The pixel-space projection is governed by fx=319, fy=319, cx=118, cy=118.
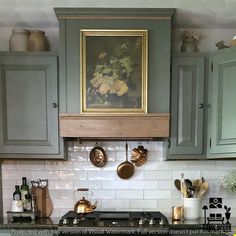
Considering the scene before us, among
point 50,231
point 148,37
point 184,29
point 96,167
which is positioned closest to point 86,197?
point 96,167

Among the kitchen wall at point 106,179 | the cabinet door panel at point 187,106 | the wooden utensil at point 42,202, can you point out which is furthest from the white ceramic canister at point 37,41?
the wooden utensil at point 42,202

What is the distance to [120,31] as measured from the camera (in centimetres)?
239

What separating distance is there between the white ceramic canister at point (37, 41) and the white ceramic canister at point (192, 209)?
68.2 inches

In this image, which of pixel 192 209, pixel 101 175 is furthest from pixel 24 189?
pixel 192 209

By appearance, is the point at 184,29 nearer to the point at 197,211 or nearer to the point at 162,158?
the point at 162,158

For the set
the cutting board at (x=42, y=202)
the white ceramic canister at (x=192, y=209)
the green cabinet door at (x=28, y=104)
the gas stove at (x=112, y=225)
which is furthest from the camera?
the cutting board at (x=42, y=202)

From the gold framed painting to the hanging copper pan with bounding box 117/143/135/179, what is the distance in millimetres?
511

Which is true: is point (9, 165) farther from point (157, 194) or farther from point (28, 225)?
point (157, 194)

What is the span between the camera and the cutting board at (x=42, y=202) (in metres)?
2.74

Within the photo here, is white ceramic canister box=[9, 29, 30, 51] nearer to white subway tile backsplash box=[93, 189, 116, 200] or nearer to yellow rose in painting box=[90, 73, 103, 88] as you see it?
yellow rose in painting box=[90, 73, 103, 88]

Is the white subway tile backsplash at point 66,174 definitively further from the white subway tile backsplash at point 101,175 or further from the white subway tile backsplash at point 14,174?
the white subway tile backsplash at point 14,174

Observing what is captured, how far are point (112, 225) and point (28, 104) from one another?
1123 millimetres

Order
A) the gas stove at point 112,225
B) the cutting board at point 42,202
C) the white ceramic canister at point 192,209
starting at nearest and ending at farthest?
1. the gas stove at point 112,225
2. the white ceramic canister at point 192,209
3. the cutting board at point 42,202

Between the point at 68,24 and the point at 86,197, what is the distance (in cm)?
145
